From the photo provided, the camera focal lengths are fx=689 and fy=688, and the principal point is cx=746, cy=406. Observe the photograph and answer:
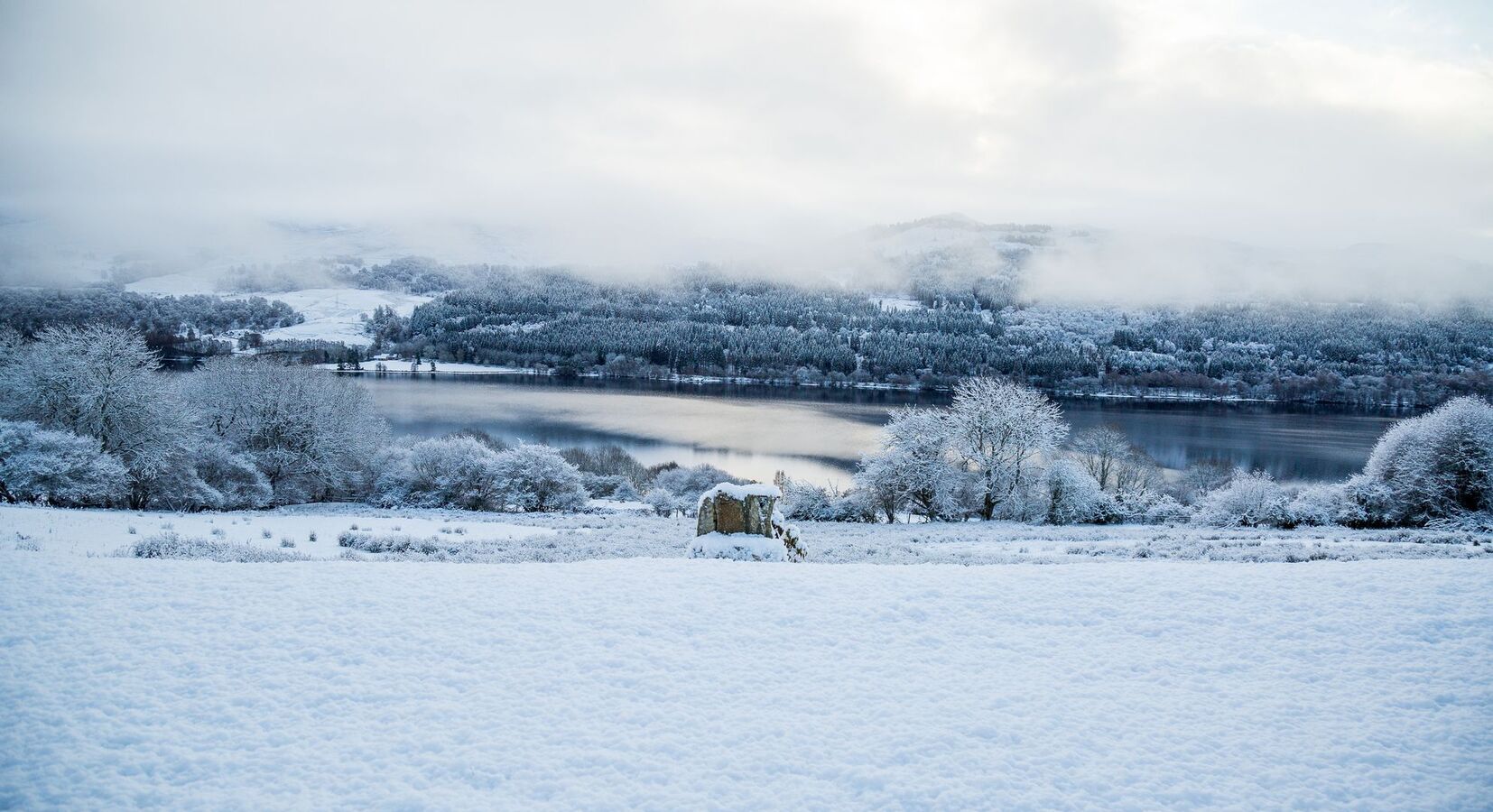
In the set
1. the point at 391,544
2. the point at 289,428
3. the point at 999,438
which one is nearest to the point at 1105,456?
the point at 999,438

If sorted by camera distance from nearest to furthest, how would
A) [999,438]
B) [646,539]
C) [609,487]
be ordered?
[646,539]
[999,438]
[609,487]

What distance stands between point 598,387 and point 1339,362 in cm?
14391

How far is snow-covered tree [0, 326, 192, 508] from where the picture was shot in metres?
25.4

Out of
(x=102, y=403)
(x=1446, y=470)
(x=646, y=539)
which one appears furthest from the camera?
(x=1446, y=470)

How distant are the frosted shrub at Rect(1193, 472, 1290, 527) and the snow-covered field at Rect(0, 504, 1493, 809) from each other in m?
18.9

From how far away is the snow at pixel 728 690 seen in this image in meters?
5.05

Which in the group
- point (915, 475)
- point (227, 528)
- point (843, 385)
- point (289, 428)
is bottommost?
point (915, 475)

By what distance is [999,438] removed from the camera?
116ft

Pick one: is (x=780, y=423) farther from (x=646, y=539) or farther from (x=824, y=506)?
(x=646, y=539)

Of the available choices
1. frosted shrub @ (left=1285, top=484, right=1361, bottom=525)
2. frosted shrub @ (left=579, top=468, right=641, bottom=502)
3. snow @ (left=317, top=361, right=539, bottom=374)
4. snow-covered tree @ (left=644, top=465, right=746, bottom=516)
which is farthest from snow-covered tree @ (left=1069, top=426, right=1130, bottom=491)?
snow @ (left=317, top=361, right=539, bottom=374)

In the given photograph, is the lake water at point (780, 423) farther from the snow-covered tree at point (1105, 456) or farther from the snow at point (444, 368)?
the snow at point (444, 368)

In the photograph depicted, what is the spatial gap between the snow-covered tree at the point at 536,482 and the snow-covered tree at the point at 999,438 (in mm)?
19533

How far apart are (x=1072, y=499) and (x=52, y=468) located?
37.1 meters

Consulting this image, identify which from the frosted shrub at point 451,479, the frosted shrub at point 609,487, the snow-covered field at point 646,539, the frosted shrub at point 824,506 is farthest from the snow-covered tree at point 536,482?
the frosted shrub at point 824,506
